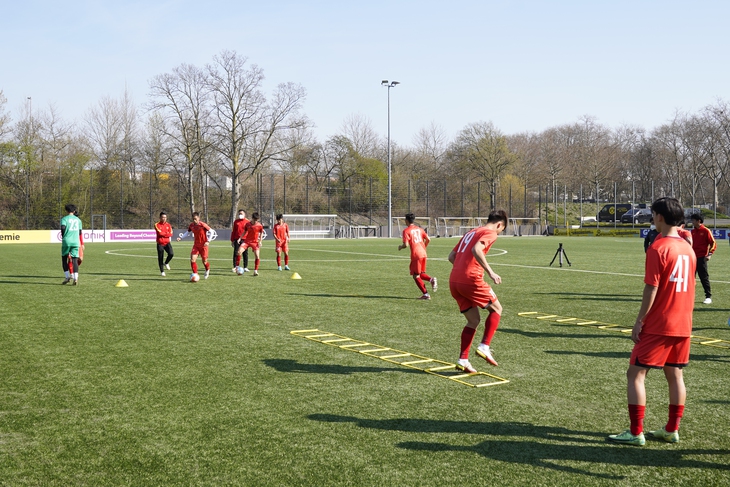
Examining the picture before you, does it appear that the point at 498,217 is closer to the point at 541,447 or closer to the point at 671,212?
the point at 671,212

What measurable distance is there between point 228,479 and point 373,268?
1880 centimetres

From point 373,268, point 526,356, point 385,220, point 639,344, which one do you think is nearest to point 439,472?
point 639,344

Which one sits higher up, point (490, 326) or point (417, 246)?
point (417, 246)

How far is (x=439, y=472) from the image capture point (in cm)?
466

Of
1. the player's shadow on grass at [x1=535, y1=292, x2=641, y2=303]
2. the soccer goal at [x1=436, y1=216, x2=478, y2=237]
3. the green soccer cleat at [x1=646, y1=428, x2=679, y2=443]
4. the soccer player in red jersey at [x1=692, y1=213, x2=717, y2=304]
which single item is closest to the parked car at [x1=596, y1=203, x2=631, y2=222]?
the soccer goal at [x1=436, y1=216, x2=478, y2=237]

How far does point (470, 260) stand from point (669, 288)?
2887 millimetres

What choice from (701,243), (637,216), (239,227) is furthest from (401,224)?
(701,243)

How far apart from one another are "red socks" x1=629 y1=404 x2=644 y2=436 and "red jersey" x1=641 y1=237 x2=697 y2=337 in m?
0.59

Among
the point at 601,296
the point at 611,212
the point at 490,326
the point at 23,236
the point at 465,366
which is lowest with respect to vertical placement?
the point at 601,296

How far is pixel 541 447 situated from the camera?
519 cm

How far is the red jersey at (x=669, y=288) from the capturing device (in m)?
5.05

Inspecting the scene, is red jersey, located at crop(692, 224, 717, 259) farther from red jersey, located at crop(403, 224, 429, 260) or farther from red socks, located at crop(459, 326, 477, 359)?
red socks, located at crop(459, 326, 477, 359)

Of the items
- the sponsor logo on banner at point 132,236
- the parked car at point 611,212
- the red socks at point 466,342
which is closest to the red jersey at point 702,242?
the red socks at point 466,342

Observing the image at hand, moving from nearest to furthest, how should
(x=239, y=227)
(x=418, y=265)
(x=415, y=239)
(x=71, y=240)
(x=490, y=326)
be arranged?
1. (x=490, y=326)
2. (x=415, y=239)
3. (x=418, y=265)
4. (x=71, y=240)
5. (x=239, y=227)
